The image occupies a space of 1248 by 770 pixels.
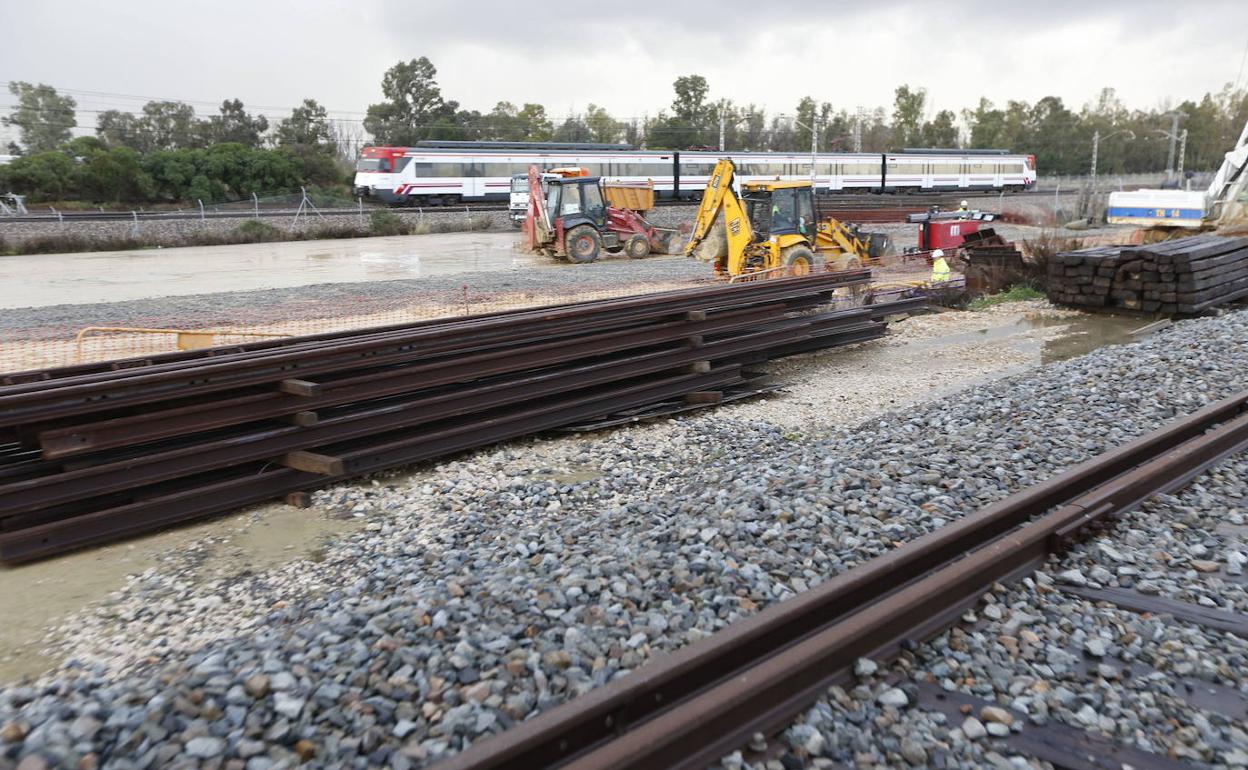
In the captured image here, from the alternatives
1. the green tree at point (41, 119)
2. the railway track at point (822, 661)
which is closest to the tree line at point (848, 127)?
the green tree at point (41, 119)

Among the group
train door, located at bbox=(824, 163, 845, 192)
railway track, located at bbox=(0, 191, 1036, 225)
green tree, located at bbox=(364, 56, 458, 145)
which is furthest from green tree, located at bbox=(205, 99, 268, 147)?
train door, located at bbox=(824, 163, 845, 192)

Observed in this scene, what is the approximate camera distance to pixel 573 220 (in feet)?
88.8

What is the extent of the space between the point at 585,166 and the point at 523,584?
4272 cm

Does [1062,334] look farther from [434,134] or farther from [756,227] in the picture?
[434,134]

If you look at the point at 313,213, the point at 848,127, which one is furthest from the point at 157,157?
the point at 848,127

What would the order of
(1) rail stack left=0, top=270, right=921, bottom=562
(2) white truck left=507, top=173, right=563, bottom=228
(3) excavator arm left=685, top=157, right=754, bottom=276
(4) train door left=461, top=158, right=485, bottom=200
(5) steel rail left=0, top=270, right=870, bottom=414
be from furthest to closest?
(4) train door left=461, top=158, right=485, bottom=200, (2) white truck left=507, top=173, right=563, bottom=228, (3) excavator arm left=685, top=157, right=754, bottom=276, (5) steel rail left=0, top=270, right=870, bottom=414, (1) rail stack left=0, top=270, right=921, bottom=562

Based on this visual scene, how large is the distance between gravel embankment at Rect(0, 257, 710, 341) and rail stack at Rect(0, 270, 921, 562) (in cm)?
867

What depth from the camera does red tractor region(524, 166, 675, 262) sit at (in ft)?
88.7

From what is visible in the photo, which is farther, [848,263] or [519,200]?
[519,200]

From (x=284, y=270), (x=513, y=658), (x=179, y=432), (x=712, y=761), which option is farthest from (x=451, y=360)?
(x=284, y=270)

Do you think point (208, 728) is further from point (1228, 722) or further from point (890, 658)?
point (1228, 722)

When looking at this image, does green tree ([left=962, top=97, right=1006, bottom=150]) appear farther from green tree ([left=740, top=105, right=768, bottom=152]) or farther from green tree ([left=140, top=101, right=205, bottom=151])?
green tree ([left=140, top=101, right=205, bottom=151])

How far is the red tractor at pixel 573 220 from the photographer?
88.7 ft

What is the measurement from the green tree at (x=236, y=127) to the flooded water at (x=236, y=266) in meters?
40.4
